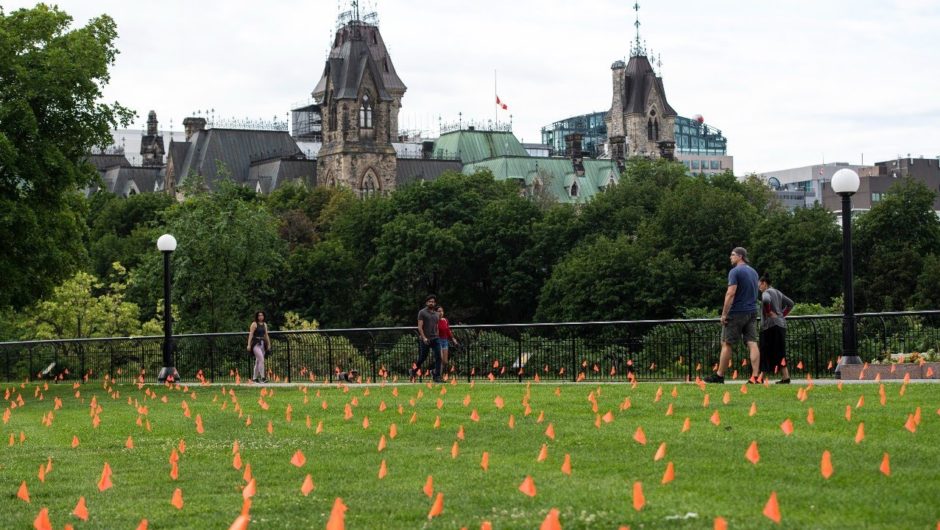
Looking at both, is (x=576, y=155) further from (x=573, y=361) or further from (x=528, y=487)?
(x=528, y=487)

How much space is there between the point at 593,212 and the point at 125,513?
8592cm

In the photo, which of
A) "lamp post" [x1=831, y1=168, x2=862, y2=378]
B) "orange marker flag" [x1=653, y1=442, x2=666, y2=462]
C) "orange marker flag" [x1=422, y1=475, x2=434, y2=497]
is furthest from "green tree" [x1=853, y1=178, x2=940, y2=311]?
"orange marker flag" [x1=422, y1=475, x2=434, y2=497]

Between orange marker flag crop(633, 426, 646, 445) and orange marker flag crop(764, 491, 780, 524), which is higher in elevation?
orange marker flag crop(633, 426, 646, 445)

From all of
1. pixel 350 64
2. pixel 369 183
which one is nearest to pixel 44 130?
pixel 350 64

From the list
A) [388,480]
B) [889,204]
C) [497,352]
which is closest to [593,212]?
[889,204]

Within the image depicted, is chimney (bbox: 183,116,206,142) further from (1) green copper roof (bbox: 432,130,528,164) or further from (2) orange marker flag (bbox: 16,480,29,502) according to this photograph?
(2) orange marker flag (bbox: 16,480,29,502)

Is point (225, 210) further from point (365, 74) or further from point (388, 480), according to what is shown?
point (365, 74)

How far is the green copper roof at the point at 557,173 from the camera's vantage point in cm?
14555

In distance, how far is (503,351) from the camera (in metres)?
33.6

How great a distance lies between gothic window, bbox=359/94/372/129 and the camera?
13662 cm

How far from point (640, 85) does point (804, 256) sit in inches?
3764

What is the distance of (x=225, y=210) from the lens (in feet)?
214

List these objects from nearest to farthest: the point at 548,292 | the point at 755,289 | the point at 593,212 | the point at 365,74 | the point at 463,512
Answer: the point at 463,512
the point at 755,289
the point at 548,292
the point at 593,212
the point at 365,74

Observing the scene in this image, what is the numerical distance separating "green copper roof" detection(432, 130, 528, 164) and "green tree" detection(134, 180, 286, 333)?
89323mm
